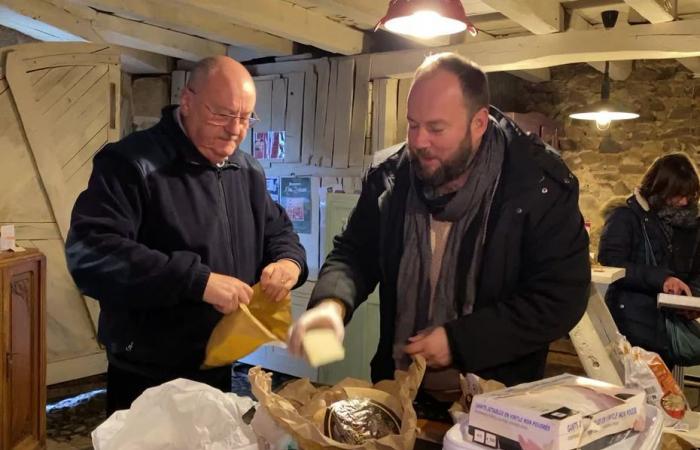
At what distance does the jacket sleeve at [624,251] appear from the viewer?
333cm

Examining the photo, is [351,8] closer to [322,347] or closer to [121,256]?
[121,256]

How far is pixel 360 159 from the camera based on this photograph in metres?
4.28

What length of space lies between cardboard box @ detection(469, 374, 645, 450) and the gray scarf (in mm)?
525

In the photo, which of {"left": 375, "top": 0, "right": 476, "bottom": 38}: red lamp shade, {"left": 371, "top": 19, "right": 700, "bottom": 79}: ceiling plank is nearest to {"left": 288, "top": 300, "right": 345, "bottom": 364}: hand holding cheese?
{"left": 375, "top": 0, "right": 476, "bottom": 38}: red lamp shade

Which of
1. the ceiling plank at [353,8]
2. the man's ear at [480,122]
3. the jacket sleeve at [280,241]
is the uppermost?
the ceiling plank at [353,8]

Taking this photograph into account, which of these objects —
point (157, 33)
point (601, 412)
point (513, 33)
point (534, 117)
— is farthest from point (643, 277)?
point (157, 33)

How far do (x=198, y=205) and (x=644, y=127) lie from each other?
4264mm

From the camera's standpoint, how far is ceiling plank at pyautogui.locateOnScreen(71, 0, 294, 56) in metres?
3.38

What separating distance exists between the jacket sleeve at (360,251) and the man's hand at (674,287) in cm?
208

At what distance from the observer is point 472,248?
5.09ft

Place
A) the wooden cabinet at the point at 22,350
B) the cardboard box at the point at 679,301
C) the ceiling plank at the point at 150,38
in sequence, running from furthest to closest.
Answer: the ceiling plank at the point at 150,38 < the cardboard box at the point at 679,301 < the wooden cabinet at the point at 22,350

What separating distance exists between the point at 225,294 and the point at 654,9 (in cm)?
255

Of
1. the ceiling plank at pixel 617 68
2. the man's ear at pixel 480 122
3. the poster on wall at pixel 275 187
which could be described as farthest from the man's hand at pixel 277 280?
the ceiling plank at pixel 617 68

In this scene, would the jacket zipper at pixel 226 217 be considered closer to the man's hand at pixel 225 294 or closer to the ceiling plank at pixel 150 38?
the man's hand at pixel 225 294
